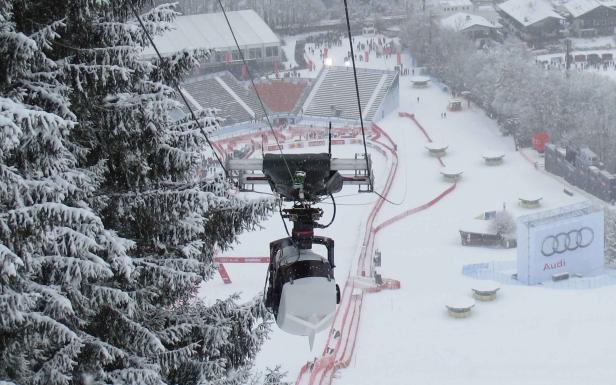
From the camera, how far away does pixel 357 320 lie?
72.8ft

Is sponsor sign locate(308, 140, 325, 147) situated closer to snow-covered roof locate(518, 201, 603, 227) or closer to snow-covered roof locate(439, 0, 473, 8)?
snow-covered roof locate(518, 201, 603, 227)

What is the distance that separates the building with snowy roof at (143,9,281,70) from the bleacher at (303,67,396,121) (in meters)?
6.07

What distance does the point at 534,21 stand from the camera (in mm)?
59625

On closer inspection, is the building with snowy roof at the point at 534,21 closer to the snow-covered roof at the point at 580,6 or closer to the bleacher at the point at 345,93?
the snow-covered roof at the point at 580,6

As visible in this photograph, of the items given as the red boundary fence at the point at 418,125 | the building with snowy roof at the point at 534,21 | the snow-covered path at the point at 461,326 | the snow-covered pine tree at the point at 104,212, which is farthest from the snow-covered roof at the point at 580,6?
the snow-covered pine tree at the point at 104,212

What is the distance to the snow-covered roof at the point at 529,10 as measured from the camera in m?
60.1

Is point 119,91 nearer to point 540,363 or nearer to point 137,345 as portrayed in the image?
point 137,345

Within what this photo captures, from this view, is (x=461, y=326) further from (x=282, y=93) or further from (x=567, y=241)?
(x=282, y=93)

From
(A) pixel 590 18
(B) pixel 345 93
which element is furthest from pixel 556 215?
(A) pixel 590 18

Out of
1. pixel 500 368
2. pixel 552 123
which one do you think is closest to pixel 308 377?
pixel 500 368

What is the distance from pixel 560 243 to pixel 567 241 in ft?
0.79

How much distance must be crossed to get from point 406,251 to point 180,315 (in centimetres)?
2241

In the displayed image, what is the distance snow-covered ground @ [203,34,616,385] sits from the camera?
1962 cm

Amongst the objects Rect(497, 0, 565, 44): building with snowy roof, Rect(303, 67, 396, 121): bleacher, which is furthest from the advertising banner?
Rect(497, 0, 565, 44): building with snowy roof
